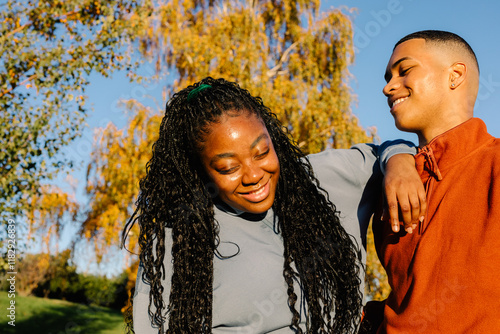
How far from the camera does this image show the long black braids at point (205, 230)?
190 cm

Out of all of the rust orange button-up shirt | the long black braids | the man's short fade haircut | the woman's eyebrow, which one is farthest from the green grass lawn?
the man's short fade haircut

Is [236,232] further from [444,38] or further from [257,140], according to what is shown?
[444,38]

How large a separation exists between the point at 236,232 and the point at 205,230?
0.15m

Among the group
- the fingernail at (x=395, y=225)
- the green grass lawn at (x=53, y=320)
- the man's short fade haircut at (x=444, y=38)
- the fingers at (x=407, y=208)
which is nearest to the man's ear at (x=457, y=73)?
the man's short fade haircut at (x=444, y=38)

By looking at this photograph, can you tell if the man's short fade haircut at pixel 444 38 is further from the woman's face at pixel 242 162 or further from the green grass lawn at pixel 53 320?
the green grass lawn at pixel 53 320

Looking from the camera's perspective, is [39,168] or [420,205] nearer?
[420,205]

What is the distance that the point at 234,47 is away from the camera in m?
9.12

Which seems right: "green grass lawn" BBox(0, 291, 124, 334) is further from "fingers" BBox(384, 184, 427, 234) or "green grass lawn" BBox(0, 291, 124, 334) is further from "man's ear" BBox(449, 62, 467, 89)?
"man's ear" BBox(449, 62, 467, 89)

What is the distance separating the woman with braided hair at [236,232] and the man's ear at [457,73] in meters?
0.33

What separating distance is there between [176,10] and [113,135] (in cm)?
312

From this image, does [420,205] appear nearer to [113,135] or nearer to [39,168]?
[39,168]

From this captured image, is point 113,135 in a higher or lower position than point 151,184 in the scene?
higher

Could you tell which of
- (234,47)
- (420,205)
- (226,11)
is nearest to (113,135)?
(234,47)

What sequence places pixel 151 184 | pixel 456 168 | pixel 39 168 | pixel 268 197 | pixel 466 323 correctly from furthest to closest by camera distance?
pixel 39 168 < pixel 151 184 < pixel 268 197 < pixel 456 168 < pixel 466 323
